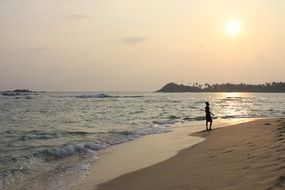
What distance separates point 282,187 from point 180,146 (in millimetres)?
11722

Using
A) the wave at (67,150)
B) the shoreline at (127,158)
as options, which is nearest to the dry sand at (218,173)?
the shoreline at (127,158)

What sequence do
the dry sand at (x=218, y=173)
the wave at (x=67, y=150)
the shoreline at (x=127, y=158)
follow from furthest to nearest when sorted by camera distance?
the wave at (x=67, y=150), the shoreline at (x=127, y=158), the dry sand at (x=218, y=173)

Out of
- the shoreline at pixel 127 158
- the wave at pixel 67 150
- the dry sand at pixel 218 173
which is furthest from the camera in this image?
the wave at pixel 67 150

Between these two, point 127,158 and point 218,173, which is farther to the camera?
point 127,158

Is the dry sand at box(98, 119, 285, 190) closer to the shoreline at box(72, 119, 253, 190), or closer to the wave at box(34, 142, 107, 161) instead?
the shoreline at box(72, 119, 253, 190)

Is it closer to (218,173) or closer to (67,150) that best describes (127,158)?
(67,150)

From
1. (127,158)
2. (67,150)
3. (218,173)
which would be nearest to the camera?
(218,173)

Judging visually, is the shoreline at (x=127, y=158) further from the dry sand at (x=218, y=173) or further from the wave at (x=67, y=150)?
the wave at (x=67, y=150)

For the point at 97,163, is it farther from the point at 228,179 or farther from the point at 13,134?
the point at 13,134

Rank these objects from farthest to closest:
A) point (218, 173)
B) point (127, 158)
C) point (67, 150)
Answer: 1. point (67, 150)
2. point (127, 158)
3. point (218, 173)

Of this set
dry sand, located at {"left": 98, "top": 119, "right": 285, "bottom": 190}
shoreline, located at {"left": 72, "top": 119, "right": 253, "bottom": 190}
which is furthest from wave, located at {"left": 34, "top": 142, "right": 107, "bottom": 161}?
dry sand, located at {"left": 98, "top": 119, "right": 285, "bottom": 190}

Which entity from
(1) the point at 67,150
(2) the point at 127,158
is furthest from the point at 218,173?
(1) the point at 67,150

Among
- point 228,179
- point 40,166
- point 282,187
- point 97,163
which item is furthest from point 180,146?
point 282,187

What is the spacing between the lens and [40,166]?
49.4 feet
